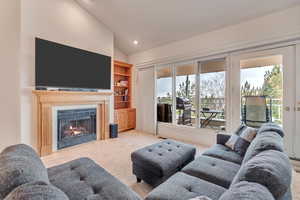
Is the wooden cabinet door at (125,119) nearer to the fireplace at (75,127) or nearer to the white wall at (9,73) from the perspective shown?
the fireplace at (75,127)

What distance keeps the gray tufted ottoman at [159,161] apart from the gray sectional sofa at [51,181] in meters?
0.61

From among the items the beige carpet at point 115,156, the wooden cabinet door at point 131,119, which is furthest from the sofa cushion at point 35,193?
the wooden cabinet door at point 131,119

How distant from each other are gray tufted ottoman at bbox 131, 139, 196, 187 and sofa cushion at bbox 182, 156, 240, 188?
12.1 inches

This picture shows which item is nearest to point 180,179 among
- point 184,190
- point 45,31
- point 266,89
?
point 184,190

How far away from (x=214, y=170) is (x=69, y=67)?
11.3 ft

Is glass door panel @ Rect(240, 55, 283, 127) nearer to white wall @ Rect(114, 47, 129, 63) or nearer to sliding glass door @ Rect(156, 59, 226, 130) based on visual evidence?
sliding glass door @ Rect(156, 59, 226, 130)

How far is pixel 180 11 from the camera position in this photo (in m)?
3.20

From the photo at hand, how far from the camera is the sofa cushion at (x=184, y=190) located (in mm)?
1190

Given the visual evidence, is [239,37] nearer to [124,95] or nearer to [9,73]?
[124,95]

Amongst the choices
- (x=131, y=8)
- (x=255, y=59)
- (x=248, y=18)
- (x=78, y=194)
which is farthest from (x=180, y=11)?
(x=78, y=194)

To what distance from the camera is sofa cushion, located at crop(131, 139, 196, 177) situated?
1.88 metres

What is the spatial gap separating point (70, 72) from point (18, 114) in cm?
127

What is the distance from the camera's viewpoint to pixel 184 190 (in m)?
1.26

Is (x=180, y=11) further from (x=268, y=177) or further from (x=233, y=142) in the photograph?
(x=268, y=177)
